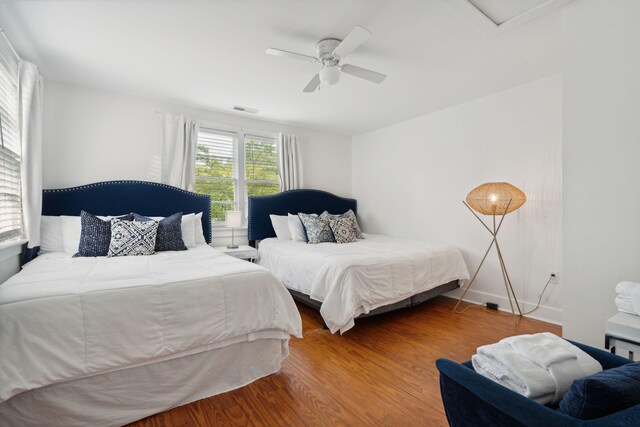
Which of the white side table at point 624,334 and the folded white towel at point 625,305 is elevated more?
the folded white towel at point 625,305

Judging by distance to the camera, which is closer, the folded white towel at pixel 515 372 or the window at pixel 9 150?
the folded white towel at pixel 515 372

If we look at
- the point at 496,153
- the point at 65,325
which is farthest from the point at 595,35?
the point at 65,325

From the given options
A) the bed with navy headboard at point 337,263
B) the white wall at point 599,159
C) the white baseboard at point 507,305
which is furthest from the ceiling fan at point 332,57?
the white baseboard at point 507,305

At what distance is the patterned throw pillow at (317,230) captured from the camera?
397 cm

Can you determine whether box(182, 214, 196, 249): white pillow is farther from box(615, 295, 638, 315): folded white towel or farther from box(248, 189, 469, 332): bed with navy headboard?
box(615, 295, 638, 315): folded white towel

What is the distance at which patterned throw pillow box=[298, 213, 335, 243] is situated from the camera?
397cm

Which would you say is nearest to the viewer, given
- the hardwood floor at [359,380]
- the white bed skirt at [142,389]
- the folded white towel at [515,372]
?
the folded white towel at [515,372]

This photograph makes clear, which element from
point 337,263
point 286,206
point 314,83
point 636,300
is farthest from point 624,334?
point 286,206

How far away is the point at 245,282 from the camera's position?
1.94 metres

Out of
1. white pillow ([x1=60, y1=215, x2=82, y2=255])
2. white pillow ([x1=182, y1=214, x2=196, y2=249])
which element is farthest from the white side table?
white pillow ([x1=60, y1=215, x2=82, y2=255])

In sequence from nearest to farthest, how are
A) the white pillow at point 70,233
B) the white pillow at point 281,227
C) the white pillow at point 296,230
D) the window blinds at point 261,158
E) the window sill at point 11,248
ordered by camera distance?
the window sill at point 11,248 → the white pillow at point 70,233 → the white pillow at point 296,230 → the white pillow at point 281,227 → the window blinds at point 261,158

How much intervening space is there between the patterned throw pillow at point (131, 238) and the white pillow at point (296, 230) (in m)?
1.79

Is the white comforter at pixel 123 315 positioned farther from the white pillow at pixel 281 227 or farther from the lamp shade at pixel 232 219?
the white pillow at pixel 281 227

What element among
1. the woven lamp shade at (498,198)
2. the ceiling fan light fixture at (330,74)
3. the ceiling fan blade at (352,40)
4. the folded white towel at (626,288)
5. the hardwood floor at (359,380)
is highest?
the ceiling fan blade at (352,40)
